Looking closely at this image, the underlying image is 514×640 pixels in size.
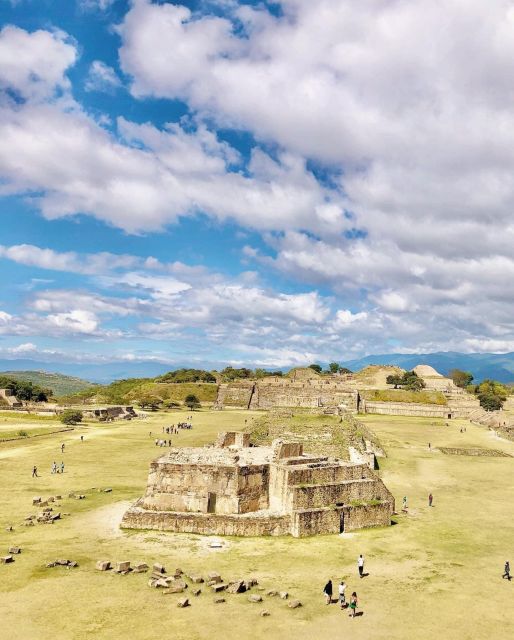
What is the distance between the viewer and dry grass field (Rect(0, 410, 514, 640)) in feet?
47.9

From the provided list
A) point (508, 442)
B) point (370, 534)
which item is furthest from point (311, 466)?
point (508, 442)

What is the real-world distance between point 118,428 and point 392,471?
42.8 meters

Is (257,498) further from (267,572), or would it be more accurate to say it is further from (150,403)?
(150,403)

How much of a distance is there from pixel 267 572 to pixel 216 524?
5.02 meters

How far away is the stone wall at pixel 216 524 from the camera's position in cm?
2312

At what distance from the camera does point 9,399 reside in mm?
95938

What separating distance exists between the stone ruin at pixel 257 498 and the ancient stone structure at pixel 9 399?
75.8m

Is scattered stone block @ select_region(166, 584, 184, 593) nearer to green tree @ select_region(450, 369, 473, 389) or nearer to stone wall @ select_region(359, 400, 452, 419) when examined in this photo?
stone wall @ select_region(359, 400, 452, 419)

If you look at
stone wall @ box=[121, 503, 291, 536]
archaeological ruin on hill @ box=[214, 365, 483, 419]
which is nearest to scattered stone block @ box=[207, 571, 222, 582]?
stone wall @ box=[121, 503, 291, 536]

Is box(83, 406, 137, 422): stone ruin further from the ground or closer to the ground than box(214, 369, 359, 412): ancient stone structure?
closer to the ground

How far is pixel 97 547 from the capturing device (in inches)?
830

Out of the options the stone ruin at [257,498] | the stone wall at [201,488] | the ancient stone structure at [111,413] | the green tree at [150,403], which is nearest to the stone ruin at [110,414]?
the ancient stone structure at [111,413]

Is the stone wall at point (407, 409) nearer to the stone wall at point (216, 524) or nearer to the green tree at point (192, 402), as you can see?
the green tree at point (192, 402)

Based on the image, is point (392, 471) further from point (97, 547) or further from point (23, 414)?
point (23, 414)
